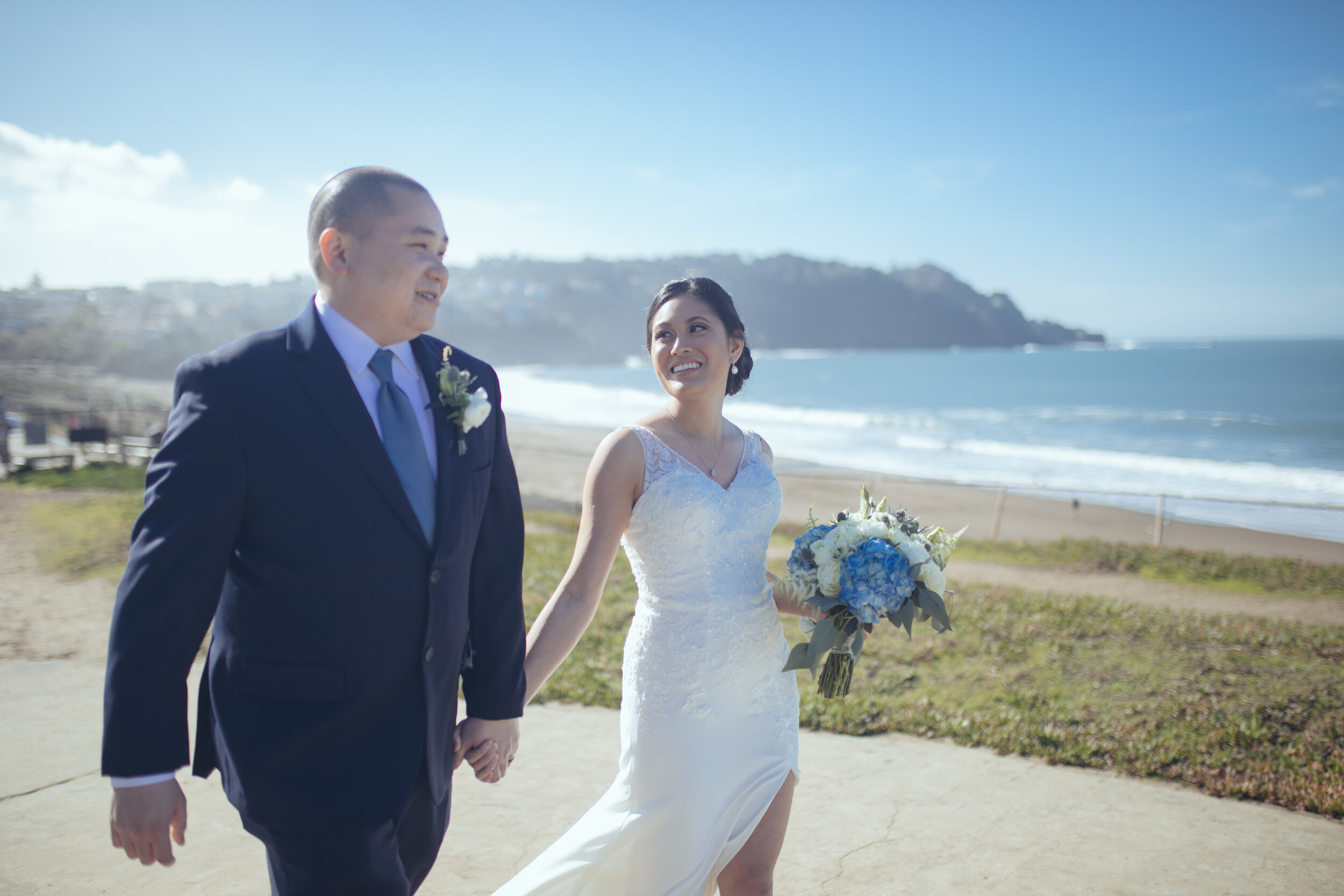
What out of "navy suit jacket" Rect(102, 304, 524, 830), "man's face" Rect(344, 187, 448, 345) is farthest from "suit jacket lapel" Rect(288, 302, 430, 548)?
"man's face" Rect(344, 187, 448, 345)

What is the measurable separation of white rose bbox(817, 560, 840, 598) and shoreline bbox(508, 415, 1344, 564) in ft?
34.0

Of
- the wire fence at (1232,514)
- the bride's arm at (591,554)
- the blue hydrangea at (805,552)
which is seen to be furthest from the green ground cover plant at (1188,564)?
the bride's arm at (591,554)

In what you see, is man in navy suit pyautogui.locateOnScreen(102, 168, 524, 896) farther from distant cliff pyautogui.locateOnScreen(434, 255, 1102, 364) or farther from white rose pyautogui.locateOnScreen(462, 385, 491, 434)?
distant cliff pyautogui.locateOnScreen(434, 255, 1102, 364)

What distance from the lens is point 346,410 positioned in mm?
1813

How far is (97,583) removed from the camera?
9062 mm

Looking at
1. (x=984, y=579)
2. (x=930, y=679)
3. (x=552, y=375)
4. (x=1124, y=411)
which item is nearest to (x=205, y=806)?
(x=930, y=679)

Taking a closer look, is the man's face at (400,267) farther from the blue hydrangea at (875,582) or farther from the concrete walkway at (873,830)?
the concrete walkway at (873,830)

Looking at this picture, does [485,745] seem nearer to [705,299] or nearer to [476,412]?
[476,412]

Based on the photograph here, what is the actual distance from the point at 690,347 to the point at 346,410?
136cm

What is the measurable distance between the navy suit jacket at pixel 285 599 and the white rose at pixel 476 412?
0.10 meters

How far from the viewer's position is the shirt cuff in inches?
63.7

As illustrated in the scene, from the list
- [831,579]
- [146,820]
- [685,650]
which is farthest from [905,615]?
[146,820]

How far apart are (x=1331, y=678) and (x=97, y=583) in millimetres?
11380

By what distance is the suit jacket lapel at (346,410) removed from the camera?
1.80 meters
